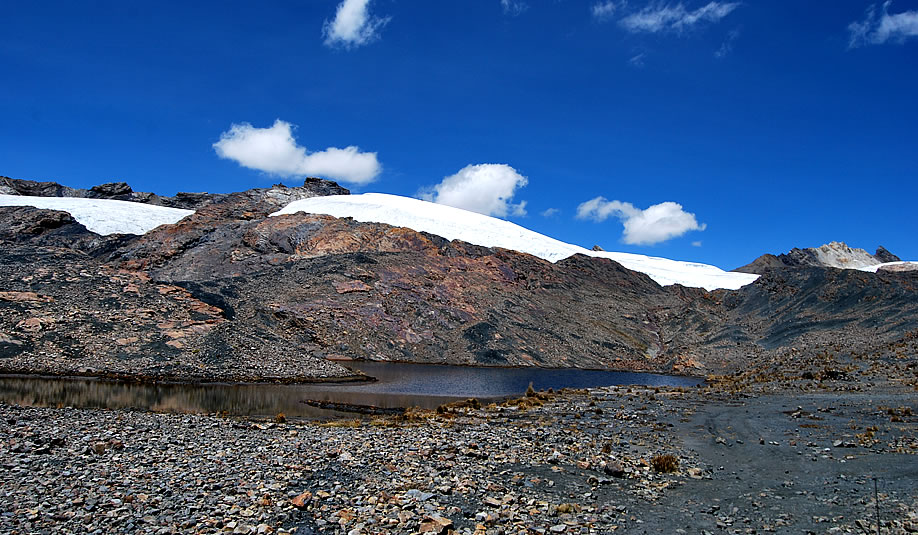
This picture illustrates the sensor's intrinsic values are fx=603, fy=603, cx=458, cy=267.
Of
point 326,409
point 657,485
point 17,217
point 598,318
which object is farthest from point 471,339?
point 17,217

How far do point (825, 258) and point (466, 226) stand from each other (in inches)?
4709

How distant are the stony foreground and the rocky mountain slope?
21.2 m

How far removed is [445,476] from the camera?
1491 centimetres

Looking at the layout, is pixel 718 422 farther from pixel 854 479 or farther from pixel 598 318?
pixel 598 318

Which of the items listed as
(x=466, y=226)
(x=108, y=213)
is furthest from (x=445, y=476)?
(x=108, y=213)

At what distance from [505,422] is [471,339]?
1670 inches

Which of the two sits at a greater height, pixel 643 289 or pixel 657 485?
pixel 643 289

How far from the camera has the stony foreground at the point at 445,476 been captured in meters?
11.9

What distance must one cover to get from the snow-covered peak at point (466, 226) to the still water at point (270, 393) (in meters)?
57.6

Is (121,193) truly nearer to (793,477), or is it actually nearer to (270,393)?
(270,393)

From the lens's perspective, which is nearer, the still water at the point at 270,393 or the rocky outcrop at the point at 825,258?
the still water at the point at 270,393

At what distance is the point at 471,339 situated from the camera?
67625 mm

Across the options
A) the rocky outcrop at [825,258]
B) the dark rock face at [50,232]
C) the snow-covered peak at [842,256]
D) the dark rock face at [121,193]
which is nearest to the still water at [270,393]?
the dark rock face at [50,232]

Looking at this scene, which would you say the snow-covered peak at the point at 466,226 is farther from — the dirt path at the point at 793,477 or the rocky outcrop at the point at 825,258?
the dirt path at the point at 793,477
